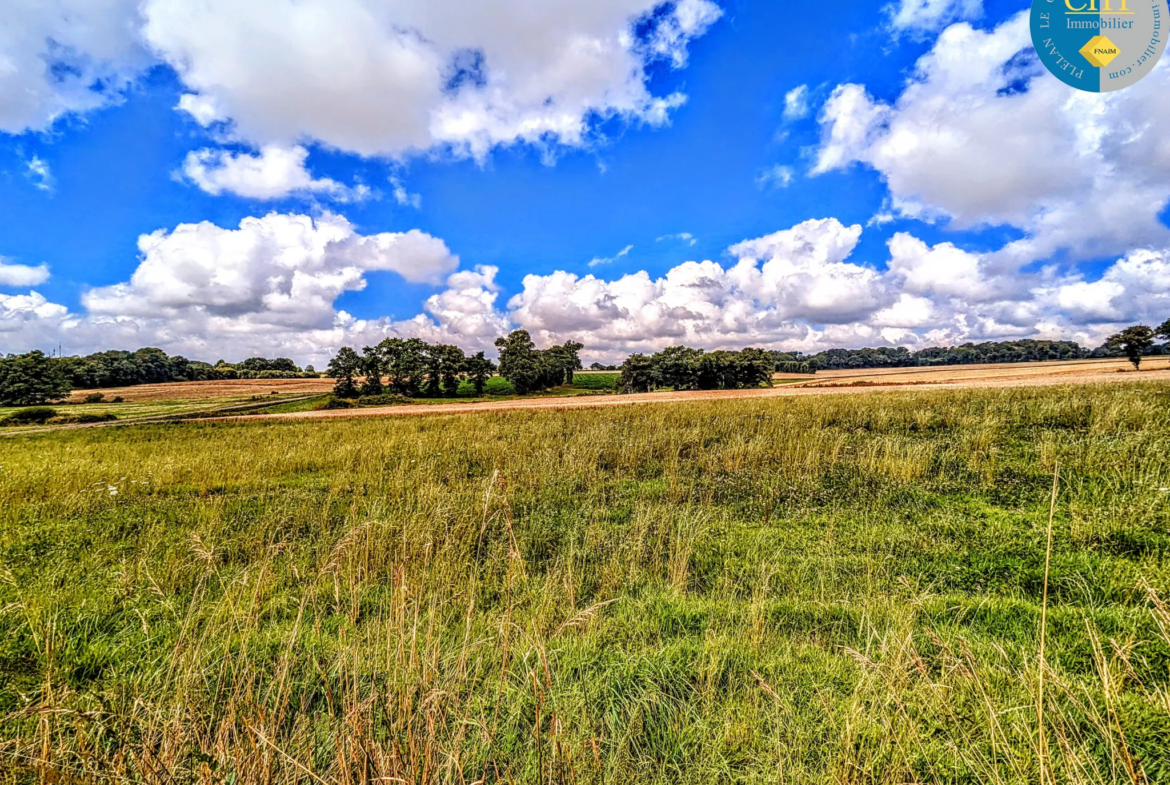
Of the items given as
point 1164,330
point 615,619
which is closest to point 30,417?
point 615,619

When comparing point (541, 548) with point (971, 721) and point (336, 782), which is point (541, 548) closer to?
point (336, 782)

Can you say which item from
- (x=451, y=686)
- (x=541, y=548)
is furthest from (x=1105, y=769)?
(x=541, y=548)

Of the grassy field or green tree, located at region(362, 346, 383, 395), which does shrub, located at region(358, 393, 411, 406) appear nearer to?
green tree, located at region(362, 346, 383, 395)

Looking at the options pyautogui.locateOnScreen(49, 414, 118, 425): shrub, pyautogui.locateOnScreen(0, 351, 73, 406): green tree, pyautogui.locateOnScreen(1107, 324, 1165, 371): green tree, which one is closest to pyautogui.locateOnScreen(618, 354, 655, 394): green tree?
pyautogui.locateOnScreen(1107, 324, 1165, 371): green tree

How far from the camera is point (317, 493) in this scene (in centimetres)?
926

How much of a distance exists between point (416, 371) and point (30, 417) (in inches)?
1580

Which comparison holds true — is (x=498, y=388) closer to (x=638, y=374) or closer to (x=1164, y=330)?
(x=638, y=374)

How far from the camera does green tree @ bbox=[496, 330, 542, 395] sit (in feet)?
260

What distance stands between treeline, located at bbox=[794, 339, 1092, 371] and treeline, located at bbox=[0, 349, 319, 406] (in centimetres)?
14781

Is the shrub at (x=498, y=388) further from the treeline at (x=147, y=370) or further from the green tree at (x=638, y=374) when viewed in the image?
the treeline at (x=147, y=370)

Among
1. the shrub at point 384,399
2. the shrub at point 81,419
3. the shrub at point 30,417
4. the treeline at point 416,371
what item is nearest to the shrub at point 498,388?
the treeline at point 416,371

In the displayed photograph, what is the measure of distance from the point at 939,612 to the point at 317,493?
34.3 ft

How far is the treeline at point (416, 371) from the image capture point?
71812 millimetres

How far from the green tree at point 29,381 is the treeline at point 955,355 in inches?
5834
